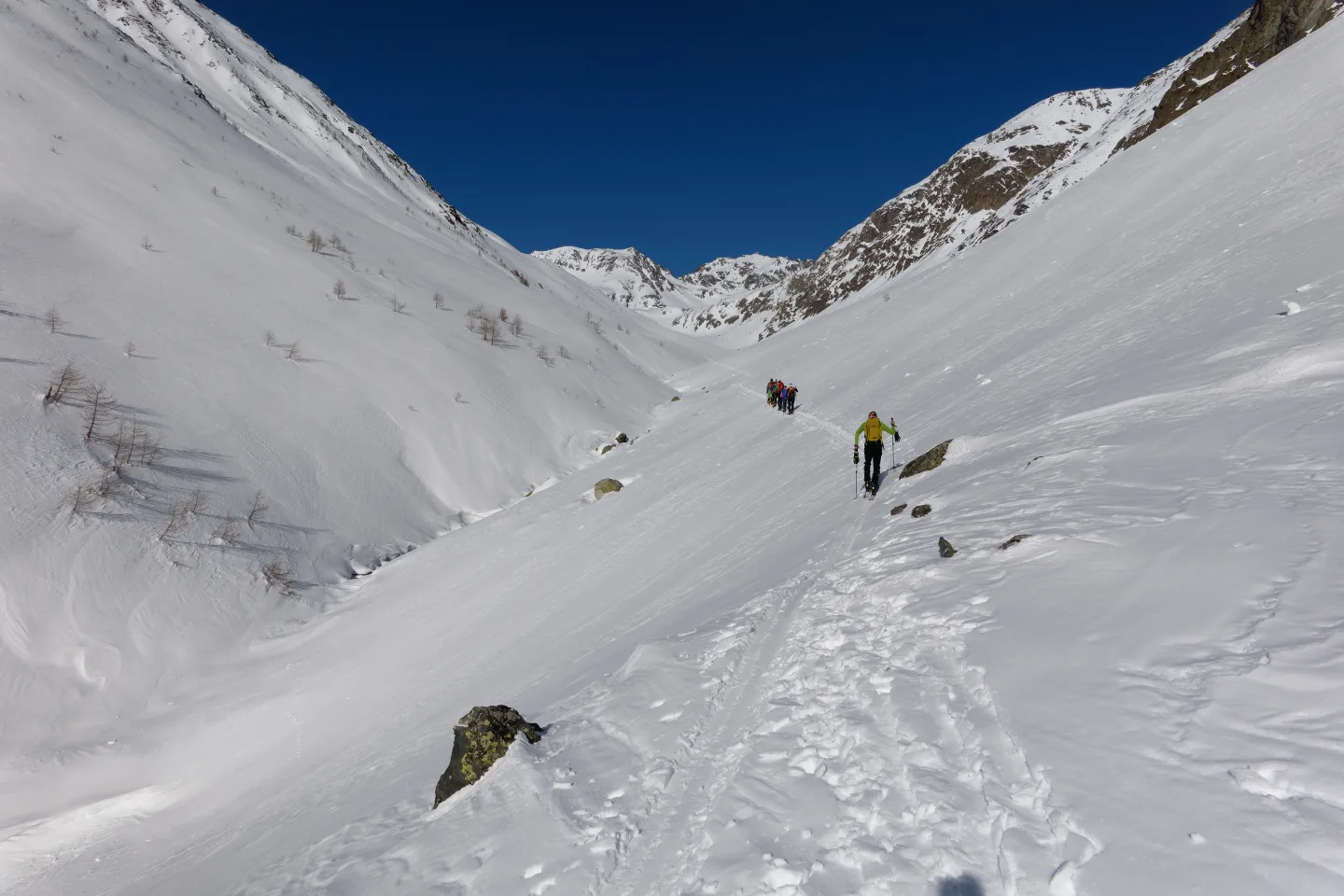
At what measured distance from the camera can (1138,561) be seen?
4832mm

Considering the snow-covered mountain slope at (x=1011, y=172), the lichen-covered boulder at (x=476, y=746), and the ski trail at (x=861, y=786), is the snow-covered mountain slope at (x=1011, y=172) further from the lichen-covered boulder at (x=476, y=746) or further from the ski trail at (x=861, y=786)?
the lichen-covered boulder at (x=476, y=746)

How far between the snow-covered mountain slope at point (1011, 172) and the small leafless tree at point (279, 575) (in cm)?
6570

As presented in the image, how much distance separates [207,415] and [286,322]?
204 inches

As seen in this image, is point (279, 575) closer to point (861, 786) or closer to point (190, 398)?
Answer: point (190, 398)

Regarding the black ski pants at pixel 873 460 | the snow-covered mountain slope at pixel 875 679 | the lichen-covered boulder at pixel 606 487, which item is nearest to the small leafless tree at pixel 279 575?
the snow-covered mountain slope at pixel 875 679

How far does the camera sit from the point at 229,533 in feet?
37.7

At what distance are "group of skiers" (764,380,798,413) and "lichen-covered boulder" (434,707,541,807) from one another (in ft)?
55.7

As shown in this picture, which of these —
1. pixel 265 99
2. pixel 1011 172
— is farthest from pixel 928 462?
pixel 1011 172

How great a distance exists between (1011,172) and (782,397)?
4418 inches

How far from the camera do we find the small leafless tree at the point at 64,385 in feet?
36.0

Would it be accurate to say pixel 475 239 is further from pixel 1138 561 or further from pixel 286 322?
pixel 1138 561

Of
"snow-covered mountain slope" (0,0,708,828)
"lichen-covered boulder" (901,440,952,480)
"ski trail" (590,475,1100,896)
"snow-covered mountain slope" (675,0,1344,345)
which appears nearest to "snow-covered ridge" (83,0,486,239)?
"snow-covered mountain slope" (0,0,708,828)

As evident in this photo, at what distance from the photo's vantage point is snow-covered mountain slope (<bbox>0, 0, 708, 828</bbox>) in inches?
369

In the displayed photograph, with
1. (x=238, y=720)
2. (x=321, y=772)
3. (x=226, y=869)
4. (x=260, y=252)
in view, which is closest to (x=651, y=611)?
(x=321, y=772)
